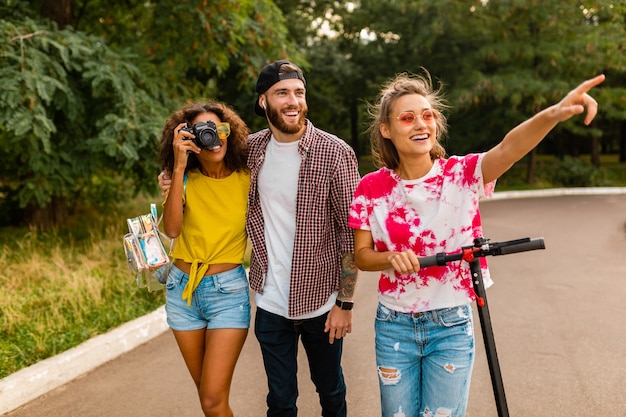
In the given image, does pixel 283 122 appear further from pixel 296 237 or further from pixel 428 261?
pixel 428 261

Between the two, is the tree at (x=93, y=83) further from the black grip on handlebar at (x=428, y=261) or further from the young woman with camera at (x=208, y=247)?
the black grip on handlebar at (x=428, y=261)

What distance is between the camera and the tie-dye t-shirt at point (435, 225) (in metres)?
2.39

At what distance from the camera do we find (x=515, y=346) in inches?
197

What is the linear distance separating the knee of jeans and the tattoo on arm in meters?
0.49

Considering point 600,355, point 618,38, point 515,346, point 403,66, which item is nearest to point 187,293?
point 515,346

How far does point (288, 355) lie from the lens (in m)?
3.01

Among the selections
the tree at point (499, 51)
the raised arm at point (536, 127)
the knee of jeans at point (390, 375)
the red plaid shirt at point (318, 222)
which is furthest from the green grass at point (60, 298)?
the tree at point (499, 51)

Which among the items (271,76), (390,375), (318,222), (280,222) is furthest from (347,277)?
(271,76)

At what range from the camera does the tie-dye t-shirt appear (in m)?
2.39

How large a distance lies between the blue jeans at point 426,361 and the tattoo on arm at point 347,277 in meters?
0.37

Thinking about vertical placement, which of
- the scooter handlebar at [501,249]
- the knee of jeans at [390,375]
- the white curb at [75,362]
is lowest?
the white curb at [75,362]

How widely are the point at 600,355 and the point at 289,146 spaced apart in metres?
3.33

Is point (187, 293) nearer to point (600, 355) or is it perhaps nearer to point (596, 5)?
point (600, 355)

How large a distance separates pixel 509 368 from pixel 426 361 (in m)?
2.39
